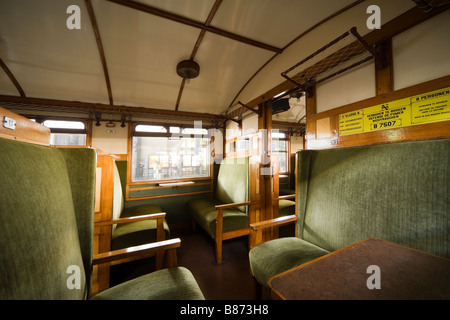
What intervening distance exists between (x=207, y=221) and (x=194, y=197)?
1.67 meters

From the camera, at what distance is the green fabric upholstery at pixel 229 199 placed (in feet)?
9.09

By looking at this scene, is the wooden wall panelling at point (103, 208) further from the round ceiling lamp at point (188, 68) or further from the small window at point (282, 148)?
the small window at point (282, 148)

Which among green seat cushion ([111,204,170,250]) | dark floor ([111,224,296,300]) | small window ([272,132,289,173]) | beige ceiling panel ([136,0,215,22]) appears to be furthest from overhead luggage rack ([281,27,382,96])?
small window ([272,132,289,173])

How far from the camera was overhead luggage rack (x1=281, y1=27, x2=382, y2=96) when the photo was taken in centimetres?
167

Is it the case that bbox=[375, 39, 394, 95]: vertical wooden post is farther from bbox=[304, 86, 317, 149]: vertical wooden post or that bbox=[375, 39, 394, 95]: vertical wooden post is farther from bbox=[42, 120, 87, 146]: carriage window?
bbox=[42, 120, 87, 146]: carriage window

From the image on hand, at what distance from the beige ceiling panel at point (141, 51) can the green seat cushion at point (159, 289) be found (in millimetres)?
2919

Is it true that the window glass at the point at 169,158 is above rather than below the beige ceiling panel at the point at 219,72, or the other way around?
below

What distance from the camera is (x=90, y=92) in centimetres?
334

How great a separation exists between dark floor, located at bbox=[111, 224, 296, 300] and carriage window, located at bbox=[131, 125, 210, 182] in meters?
1.83

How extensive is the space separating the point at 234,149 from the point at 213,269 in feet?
8.82

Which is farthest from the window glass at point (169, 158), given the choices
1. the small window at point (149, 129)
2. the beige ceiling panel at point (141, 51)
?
the beige ceiling panel at point (141, 51)

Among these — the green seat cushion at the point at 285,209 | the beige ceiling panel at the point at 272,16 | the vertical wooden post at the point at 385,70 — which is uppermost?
the beige ceiling panel at the point at 272,16
